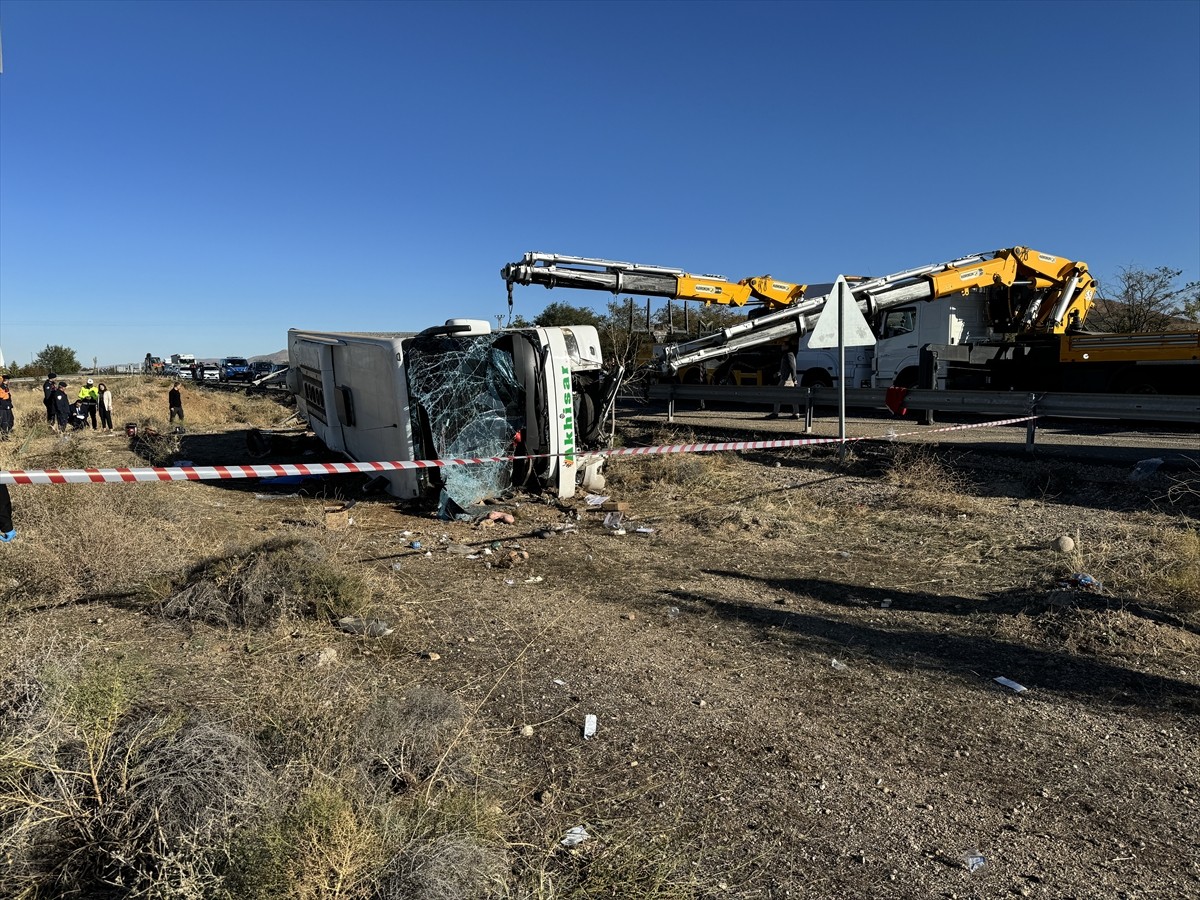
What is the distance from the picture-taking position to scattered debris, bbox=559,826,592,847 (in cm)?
282

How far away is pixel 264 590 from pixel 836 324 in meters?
7.96

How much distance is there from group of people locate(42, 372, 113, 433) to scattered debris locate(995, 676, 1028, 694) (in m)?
20.6

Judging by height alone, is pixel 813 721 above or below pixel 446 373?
below

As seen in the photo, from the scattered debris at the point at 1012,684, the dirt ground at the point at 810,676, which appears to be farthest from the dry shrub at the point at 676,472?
the scattered debris at the point at 1012,684

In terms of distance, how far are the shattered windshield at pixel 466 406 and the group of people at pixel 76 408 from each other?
13791 millimetres

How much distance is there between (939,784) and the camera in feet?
10.8

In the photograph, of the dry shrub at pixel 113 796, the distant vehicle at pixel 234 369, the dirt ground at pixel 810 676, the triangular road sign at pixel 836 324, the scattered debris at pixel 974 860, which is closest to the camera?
the dry shrub at pixel 113 796

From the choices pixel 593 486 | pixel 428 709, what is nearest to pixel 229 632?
pixel 428 709

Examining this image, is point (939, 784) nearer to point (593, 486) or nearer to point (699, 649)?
point (699, 649)

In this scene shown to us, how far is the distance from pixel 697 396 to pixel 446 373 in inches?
334

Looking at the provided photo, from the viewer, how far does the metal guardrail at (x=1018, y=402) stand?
32.6ft

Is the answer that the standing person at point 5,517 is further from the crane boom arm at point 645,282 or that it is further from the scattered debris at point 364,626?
the crane boom arm at point 645,282

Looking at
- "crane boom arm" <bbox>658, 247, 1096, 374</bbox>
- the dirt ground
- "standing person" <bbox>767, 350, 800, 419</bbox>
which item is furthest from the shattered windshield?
"standing person" <bbox>767, 350, 800, 419</bbox>

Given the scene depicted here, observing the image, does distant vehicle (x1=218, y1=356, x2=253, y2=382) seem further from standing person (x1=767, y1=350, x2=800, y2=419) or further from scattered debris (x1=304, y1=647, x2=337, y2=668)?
scattered debris (x1=304, y1=647, x2=337, y2=668)
